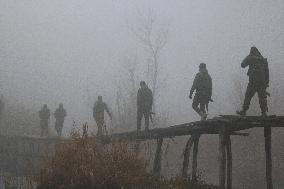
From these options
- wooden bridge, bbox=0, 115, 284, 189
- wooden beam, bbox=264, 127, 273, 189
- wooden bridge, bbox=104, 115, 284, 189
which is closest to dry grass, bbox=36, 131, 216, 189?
wooden bridge, bbox=0, 115, 284, 189

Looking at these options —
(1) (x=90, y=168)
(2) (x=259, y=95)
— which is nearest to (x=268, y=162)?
(2) (x=259, y=95)

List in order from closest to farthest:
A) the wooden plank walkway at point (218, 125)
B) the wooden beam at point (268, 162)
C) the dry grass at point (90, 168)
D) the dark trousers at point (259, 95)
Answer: the dry grass at point (90, 168), the wooden plank walkway at point (218, 125), the wooden beam at point (268, 162), the dark trousers at point (259, 95)

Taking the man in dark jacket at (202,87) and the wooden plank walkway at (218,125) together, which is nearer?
the wooden plank walkway at (218,125)

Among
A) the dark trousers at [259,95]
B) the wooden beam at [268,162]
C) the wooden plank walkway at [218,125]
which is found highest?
the dark trousers at [259,95]

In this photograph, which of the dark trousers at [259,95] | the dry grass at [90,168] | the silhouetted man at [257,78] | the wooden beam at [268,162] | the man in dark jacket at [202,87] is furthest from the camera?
the man in dark jacket at [202,87]

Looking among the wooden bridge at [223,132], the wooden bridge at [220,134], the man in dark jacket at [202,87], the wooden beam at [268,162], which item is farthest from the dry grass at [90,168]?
the man in dark jacket at [202,87]

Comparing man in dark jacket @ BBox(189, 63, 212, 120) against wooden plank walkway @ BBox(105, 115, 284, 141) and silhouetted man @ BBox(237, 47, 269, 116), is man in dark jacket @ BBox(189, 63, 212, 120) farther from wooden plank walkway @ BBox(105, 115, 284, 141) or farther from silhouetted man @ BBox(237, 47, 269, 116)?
silhouetted man @ BBox(237, 47, 269, 116)

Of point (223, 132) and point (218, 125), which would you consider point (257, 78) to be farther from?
point (223, 132)

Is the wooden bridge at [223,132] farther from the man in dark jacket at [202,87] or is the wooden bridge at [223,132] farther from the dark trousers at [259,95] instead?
the man in dark jacket at [202,87]

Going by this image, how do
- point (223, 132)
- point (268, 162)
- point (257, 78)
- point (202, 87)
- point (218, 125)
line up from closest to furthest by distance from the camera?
1. point (223, 132)
2. point (218, 125)
3. point (268, 162)
4. point (257, 78)
5. point (202, 87)

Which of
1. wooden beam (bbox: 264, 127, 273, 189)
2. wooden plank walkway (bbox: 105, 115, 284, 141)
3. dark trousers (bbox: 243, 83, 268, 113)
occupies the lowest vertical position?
wooden beam (bbox: 264, 127, 273, 189)

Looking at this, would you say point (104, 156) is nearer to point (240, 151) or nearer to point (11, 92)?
point (240, 151)

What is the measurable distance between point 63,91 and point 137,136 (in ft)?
233

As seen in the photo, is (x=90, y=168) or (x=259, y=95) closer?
(x=90, y=168)
